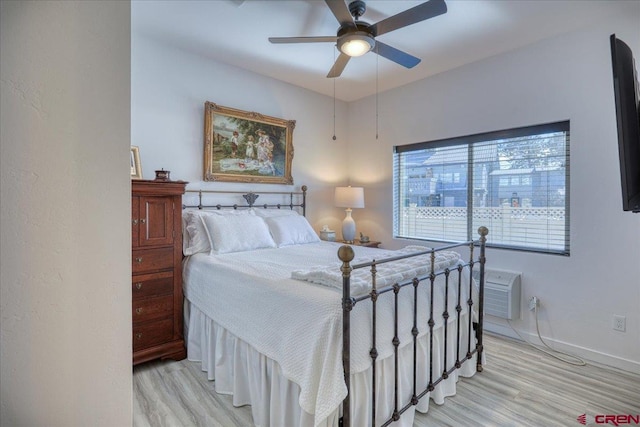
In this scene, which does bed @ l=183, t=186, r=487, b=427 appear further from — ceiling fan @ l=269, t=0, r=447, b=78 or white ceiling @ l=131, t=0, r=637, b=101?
white ceiling @ l=131, t=0, r=637, b=101

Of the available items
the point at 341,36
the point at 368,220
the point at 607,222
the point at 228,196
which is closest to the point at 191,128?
the point at 228,196

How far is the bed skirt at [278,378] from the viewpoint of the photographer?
1.54 m

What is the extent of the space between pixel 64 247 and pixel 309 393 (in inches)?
44.6

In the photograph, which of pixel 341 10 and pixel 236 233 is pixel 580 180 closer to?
pixel 341 10

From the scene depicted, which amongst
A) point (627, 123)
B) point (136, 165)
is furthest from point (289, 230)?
point (627, 123)

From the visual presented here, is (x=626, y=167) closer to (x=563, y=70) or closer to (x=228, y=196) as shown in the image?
(x=563, y=70)

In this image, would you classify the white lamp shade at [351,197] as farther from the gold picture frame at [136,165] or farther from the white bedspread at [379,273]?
the gold picture frame at [136,165]

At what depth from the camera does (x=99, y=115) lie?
2.41 ft

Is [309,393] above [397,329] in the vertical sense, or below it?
below

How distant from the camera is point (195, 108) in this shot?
3170mm

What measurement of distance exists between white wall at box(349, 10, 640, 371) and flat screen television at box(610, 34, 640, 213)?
138 cm

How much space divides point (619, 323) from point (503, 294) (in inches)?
31.2

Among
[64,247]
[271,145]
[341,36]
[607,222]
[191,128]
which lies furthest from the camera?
[271,145]

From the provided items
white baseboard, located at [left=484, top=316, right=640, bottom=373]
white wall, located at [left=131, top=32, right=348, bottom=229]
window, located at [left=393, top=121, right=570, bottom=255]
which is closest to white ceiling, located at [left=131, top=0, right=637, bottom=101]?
white wall, located at [left=131, top=32, right=348, bottom=229]
